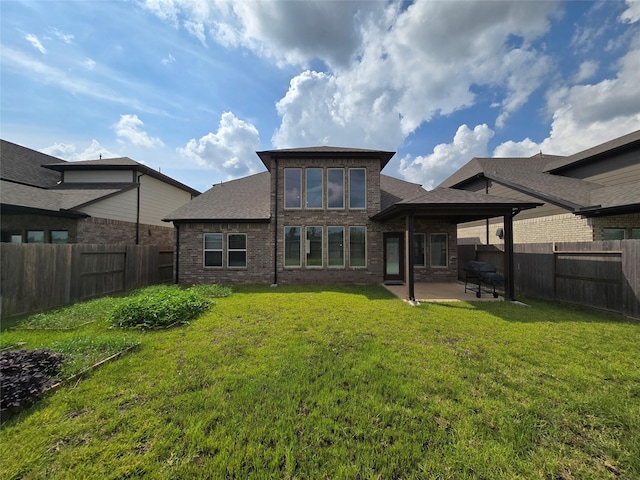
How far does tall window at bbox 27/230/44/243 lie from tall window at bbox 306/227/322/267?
11.5 m

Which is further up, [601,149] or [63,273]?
[601,149]

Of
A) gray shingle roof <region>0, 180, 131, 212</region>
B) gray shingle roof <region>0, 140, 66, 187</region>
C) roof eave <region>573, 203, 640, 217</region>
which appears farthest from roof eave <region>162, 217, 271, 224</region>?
roof eave <region>573, 203, 640, 217</region>

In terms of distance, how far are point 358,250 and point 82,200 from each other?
42.1 feet

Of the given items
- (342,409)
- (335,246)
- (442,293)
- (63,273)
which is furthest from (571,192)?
(63,273)

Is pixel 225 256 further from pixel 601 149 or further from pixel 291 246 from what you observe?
pixel 601 149

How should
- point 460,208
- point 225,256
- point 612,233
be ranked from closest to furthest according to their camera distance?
point 460,208
point 612,233
point 225,256

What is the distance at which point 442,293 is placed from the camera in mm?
9141

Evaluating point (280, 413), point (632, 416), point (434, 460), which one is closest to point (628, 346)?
point (632, 416)

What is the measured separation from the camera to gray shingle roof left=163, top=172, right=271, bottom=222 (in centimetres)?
1117

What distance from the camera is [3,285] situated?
6105mm

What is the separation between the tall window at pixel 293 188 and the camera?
11328 mm

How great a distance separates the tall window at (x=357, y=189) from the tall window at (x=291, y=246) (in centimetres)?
291

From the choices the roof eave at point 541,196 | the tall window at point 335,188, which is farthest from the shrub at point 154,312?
the roof eave at point 541,196

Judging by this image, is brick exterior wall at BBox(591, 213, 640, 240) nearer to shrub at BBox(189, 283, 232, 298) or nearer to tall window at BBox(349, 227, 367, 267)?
tall window at BBox(349, 227, 367, 267)
